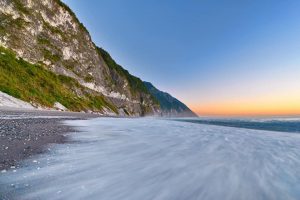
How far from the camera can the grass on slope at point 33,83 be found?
5059cm

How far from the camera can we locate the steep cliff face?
6969cm

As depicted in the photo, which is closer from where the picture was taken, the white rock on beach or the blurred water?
the blurred water

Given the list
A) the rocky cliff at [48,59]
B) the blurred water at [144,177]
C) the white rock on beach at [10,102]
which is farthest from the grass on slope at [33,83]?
the blurred water at [144,177]

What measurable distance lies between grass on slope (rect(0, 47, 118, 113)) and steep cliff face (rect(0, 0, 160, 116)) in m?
2.30

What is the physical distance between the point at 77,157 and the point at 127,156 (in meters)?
1.69

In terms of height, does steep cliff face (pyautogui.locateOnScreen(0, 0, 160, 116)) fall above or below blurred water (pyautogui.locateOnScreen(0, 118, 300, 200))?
above

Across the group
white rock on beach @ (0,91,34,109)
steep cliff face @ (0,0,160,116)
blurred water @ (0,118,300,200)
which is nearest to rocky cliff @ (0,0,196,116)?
steep cliff face @ (0,0,160,116)

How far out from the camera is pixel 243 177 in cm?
706

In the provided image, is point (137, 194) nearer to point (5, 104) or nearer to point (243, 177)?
point (243, 177)

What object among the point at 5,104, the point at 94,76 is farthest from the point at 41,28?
the point at 5,104

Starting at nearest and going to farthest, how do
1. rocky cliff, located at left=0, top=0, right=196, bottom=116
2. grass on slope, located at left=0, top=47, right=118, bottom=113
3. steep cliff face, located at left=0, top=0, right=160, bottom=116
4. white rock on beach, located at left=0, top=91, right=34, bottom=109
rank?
white rock on beach, located at left=0, top=91, right=34, bottom=109 → grass on slope, located at left=0, top=47, right=118, bottom=113 → rocky cliff, located at left=0, top=0, right=196, bottom=116 → steep cliff face, located at left=0, top=0, right=160, bottom=116

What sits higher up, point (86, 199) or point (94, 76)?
point (94, 76)

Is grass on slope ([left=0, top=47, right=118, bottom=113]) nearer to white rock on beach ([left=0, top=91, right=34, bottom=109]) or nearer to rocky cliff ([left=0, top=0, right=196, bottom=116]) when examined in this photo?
rocky cliff ([left=0, top=0, right=196, bottom=116])

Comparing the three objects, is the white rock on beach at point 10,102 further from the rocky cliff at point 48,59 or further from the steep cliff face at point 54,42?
the steep cliff face at point 54,42
